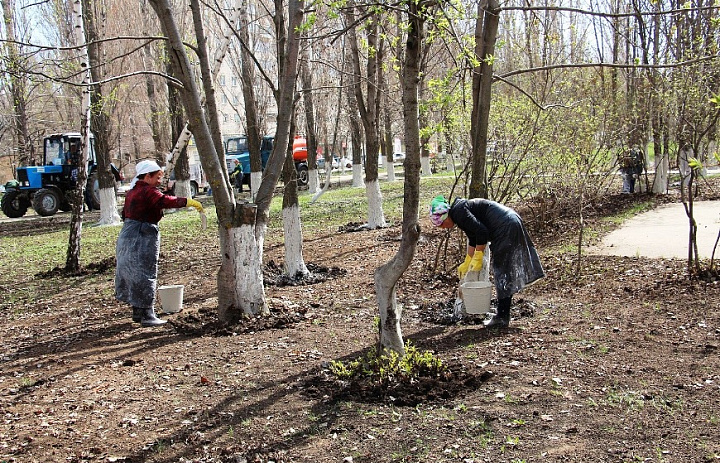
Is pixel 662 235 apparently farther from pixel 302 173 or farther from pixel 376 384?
pixel 302 173

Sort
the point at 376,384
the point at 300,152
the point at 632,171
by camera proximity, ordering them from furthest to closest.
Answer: the point at 300,152
the point at 632,171
the point at 376,384

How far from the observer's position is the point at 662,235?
9625mm

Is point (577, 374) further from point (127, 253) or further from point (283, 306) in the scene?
point (127, 253)

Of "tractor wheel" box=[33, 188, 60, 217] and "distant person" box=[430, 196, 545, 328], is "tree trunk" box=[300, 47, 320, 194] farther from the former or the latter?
"distant person" box=[430, 196, 545, 328]

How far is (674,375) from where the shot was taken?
419 cm

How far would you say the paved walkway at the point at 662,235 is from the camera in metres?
8.47

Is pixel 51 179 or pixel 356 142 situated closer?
pixel 51 179

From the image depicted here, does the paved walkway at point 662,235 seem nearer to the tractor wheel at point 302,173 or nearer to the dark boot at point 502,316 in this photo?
the dark boot at point 502,316

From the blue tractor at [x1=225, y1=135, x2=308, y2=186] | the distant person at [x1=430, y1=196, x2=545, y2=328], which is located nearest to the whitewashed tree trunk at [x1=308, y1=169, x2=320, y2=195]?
the blue tractor at [x1=225, y1=135, x2=308, y2=186]

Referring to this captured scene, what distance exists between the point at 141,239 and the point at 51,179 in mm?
15883

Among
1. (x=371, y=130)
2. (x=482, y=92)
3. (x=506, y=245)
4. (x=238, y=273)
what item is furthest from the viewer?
(x=371, y=130)

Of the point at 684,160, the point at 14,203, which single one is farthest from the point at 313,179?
the point at 684,160

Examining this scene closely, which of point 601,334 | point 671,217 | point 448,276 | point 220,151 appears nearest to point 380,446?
point 601,334

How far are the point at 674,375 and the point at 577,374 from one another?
2.00 ft
